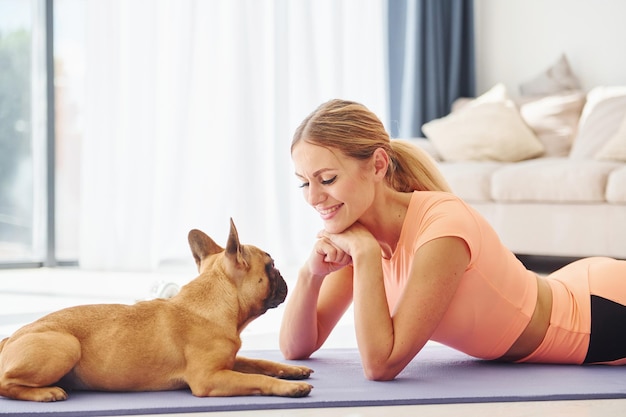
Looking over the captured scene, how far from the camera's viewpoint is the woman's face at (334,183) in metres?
2.07

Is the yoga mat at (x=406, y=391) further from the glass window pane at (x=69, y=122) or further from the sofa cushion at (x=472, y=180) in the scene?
the glass window pane at (x=69, y=122)

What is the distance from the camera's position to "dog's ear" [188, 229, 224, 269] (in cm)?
214

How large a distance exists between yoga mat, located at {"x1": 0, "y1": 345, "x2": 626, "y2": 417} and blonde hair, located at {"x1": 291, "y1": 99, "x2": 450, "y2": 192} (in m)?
0.48

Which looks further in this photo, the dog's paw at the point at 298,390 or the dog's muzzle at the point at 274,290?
the dog's muzzle at the point at 274,290

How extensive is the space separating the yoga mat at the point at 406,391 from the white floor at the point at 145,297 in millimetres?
28

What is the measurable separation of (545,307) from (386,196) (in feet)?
1.62

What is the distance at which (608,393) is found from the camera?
6.55 feet

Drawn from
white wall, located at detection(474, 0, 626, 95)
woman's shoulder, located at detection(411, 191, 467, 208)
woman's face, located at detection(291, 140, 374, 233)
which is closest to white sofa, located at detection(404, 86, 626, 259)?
white wall, located at detection(474, 0, 626, 95)

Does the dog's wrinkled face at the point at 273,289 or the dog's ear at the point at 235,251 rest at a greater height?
the dog's ear at the point at 235,251

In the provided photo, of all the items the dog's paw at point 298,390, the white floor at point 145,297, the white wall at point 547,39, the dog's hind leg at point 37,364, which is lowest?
the white floor at point 145,297

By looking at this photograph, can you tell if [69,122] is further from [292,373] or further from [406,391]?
[406,391]

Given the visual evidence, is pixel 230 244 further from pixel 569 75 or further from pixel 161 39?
pixel 569 75

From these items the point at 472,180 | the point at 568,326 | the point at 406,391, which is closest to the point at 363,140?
the point at 406,391

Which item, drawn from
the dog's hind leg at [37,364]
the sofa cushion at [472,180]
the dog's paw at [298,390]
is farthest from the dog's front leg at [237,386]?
the sofa cushion at [472,180]
